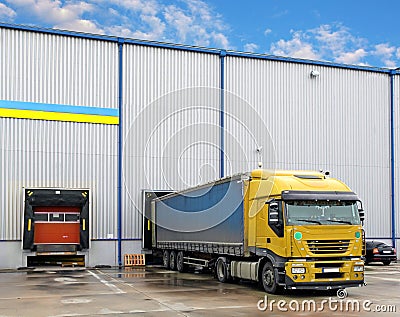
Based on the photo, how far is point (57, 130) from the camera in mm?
27188

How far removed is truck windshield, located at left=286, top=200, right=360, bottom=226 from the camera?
15336 millimetres

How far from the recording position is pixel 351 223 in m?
15.6

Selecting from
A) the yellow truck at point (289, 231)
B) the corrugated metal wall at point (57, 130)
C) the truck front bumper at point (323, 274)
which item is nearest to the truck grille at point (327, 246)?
the yellow truck at point (289, 231)

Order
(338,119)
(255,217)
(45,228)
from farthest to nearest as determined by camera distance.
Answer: (338,119) → (45,228) → (255,217)

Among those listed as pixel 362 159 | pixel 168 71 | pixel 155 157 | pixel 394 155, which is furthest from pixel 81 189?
pixel 394 155

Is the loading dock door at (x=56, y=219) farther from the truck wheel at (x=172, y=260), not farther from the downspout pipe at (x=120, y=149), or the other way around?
the truck wheel at (x=172, y=260)

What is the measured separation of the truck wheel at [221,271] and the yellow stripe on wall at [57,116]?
1100 centimetres

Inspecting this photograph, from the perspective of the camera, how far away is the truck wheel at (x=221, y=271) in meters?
19.0

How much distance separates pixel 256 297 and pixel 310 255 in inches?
67.9

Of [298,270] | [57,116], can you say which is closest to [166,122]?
[57,116]

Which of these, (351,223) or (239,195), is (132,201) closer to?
(239,195)

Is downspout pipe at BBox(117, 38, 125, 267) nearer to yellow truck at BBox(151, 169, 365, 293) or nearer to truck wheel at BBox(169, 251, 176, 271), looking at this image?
truck wheel at BBox(169, 251, 176, 271)
